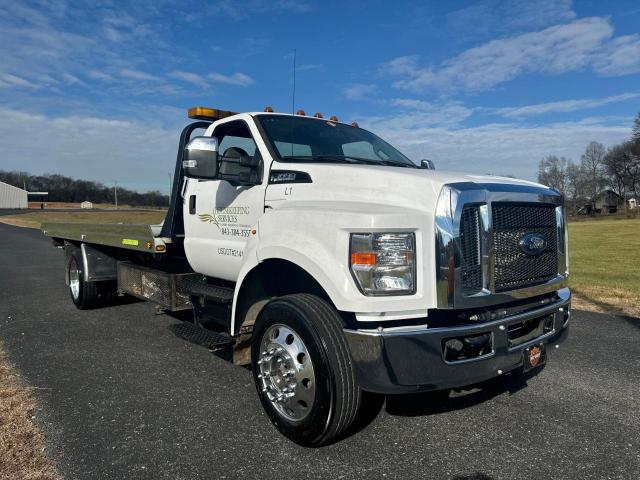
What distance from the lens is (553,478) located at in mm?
2875

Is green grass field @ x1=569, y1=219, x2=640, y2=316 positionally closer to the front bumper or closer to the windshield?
the windshield

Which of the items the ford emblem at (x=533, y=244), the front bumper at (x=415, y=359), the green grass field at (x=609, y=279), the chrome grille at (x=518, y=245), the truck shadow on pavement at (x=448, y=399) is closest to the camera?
the front bumper at (x=415, y=359)

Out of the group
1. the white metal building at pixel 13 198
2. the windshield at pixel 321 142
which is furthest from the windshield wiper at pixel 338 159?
the white metal building at pixel 13 198

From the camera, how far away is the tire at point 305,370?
2947 millimetres

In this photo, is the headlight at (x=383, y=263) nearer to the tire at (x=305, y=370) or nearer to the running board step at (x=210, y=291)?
the tire at (x=305, y=370)

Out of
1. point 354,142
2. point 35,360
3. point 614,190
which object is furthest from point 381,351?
point 614,190

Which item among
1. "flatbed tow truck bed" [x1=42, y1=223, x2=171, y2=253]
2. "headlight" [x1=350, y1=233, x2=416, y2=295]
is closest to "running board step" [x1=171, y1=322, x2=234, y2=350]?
"flatbed tow truck bed" [x1=42, y1=223, x2=171, y2=253]

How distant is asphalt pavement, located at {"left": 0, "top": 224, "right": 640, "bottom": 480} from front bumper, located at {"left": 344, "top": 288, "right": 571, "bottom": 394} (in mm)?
544

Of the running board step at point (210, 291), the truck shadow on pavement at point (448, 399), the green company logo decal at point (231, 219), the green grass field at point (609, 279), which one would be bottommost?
the truck shadow on pavement at point (448, 399)

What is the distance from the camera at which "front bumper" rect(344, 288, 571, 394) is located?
277 centimetres

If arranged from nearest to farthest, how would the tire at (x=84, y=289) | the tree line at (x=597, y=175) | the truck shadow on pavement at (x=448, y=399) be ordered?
the truck shadow on pavement at (x=448, y=399)
the tire at (x=84, y=289)
the tree line at (x=597, y=175)

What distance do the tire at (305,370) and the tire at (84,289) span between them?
4674 millimetres

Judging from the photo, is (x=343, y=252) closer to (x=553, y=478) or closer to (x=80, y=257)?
(x=553, y=478)

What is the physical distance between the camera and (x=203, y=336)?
169 inches
